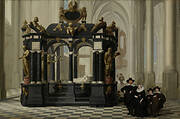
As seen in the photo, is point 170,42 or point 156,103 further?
point 170,42

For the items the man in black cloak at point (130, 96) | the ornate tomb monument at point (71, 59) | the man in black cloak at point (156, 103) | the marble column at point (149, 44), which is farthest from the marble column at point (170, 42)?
the marble column at point (149, 44)

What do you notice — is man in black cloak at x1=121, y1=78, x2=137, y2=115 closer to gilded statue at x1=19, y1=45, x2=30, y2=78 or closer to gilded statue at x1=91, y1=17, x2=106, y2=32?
→ gilded statue at x1=91, y1=17, x2=106, y2=32

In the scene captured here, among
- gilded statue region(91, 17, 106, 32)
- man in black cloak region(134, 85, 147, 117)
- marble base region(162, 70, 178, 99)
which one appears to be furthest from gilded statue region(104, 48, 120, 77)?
marble base region(162, 70, 178, 99)

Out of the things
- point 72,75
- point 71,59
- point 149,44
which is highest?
point 149,44

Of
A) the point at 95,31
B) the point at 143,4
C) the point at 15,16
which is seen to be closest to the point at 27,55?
the point at 95,31

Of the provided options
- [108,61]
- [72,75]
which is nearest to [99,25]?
[108,61]

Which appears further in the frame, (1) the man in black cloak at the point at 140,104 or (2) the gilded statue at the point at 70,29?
(2) the gilded statue at the point at 70,29

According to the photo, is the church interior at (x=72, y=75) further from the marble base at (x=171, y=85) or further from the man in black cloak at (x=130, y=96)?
the man in black cloak at (x=130, y=96)

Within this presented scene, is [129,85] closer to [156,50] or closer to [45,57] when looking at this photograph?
[45,57]

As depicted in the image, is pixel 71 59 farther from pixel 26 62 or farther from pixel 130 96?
pixel 130 96

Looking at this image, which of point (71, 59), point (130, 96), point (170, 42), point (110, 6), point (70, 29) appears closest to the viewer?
point (130, 96)

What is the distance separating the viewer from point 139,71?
28062mm

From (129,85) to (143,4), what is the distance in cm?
1892

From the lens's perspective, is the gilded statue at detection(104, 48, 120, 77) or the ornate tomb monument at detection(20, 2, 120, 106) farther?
the gilded statue at detection(104, 48, 120, 77)
